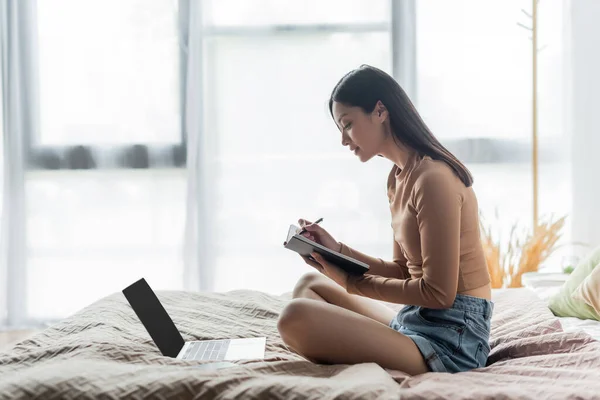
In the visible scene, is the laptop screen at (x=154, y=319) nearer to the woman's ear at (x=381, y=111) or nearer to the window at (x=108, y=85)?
the woman's ear at (x=381, y=111)

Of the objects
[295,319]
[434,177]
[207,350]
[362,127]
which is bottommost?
[207,350]

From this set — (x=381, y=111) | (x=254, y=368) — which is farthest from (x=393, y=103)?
(x=254, y=368)

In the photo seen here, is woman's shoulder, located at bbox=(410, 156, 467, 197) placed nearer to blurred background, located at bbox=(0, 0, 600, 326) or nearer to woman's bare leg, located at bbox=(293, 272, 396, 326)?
woman's bare leg, located at bbox=(293, 272, 396, 326)

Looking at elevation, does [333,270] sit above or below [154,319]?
above

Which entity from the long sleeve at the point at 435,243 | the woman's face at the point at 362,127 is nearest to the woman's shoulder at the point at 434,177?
the long sleeve at the point at 435,243

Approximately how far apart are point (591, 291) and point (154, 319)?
1209mm

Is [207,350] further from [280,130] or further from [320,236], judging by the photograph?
[280,130]

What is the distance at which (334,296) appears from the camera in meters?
1.74

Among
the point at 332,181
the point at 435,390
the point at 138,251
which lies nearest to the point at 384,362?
the point at 435,390

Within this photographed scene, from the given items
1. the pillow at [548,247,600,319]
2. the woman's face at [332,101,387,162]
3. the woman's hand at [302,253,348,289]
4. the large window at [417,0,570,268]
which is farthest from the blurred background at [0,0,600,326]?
the woman's hand at [302,253,348,289]

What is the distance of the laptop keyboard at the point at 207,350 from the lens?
1.48 m

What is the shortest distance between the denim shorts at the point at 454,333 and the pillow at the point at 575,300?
492 mm

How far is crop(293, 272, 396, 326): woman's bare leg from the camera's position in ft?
5.71

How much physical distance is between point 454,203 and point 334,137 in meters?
2.17
